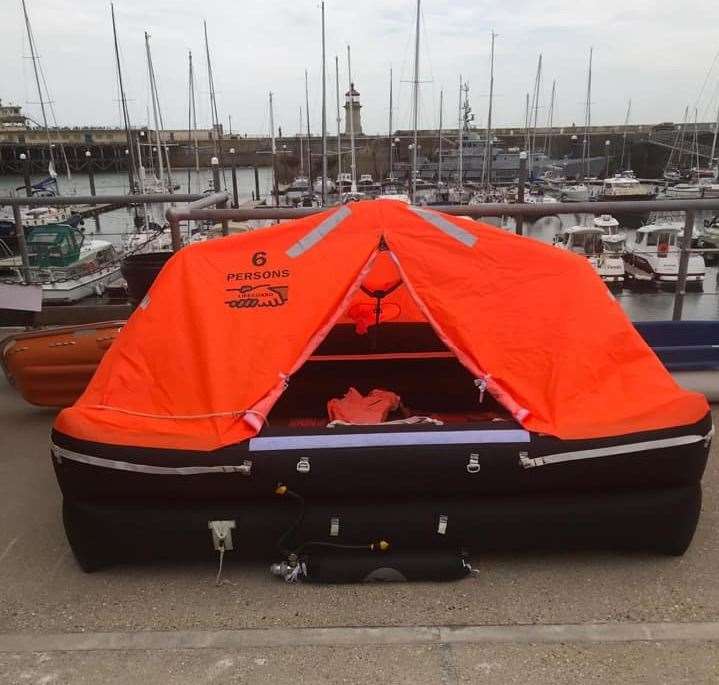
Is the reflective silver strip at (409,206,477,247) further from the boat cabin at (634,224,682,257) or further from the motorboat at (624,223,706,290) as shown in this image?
the boat cabin at (634,224,682,257)

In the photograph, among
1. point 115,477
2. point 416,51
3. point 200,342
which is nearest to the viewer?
point 115,477

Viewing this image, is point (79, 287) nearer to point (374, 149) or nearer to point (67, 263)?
point (67, 263)

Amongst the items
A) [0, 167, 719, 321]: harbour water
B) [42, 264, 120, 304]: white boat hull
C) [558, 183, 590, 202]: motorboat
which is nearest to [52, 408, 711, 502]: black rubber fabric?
[0, 167, 719, 321]: harbour water

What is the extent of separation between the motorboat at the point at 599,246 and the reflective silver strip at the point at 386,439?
20.3 m

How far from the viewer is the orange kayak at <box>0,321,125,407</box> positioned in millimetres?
4012

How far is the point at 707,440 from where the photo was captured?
8.32 ft

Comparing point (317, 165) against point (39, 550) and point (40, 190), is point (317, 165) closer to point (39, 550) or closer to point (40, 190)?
point (40, 190)

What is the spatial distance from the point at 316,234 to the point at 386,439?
4.19 ft

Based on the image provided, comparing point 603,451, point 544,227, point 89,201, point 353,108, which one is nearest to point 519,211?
point 603,451

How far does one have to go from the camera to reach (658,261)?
66.9 feet

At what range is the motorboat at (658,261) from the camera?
18.6 metres

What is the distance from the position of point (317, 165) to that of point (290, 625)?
219 feet

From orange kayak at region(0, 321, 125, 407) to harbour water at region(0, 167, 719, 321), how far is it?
4601 mm

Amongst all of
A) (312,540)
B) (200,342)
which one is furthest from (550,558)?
(200,342)
